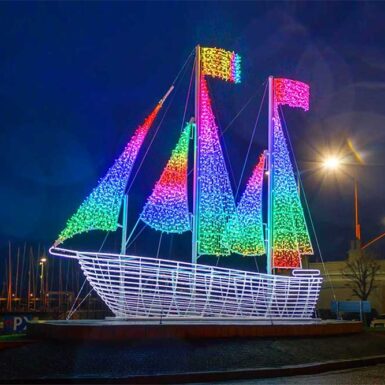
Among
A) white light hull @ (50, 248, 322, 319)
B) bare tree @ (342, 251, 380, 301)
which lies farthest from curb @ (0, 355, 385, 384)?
bare tree @ (342, 251, 380, 301)

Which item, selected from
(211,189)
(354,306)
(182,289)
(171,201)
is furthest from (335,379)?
(354,306)

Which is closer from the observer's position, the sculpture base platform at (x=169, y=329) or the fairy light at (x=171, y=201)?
the sculpture base platform at (x=169, y=329)

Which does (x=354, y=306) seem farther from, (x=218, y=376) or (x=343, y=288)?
(x=343, y=288)

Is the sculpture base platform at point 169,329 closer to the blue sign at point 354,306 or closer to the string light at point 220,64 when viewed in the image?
the blue sign at point 354,306

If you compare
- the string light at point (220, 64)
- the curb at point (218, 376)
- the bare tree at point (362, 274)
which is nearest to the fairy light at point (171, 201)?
the string light at point (220, 64)

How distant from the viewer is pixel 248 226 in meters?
24.2

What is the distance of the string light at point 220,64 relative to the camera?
23.8m

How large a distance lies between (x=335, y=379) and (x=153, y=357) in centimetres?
466

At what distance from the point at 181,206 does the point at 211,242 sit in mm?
1756

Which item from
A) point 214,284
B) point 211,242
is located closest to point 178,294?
point 214,284

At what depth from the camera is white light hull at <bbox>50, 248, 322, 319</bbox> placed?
62.4 ft

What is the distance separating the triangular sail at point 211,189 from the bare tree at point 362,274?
2793 centimetres

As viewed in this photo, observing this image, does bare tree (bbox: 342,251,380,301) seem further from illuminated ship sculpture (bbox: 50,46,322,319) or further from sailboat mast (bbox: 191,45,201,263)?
sailboat mast (bbox: 191,45,201,263)

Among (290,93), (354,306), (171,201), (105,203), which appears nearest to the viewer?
(105,203)
